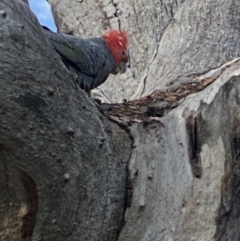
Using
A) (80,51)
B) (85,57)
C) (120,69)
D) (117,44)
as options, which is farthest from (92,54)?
(120,69)

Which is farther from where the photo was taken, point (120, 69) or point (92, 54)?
point (120, 69)

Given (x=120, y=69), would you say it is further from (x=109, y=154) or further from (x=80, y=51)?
(x=109, y=154)

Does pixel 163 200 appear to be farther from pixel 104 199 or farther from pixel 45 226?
pixel 45 226

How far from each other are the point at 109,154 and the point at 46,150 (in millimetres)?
239

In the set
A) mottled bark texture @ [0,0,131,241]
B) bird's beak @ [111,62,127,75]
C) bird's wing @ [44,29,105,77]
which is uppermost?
bird's beak @ [111,62,127,75]

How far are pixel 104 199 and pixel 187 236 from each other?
0.25 m

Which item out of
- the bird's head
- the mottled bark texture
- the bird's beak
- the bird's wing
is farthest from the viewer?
the bird's beak

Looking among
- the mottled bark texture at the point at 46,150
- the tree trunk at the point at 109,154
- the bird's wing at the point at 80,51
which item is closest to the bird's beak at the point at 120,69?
the bird's wing at the point at 80,51

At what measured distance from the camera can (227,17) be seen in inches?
98.9

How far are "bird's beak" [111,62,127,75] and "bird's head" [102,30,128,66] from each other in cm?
2

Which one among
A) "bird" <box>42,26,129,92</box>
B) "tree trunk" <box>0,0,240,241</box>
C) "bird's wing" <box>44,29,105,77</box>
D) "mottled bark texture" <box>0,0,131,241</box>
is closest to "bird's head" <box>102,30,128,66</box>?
"bird" <box>42,26,129,92</box>

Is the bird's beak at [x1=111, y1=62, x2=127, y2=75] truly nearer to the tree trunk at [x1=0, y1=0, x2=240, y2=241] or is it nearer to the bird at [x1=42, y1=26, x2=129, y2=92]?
the bird at [x1=42, y1=26, x2=129, y2=92]

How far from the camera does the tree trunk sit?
1231mm

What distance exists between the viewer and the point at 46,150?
1268 mm
